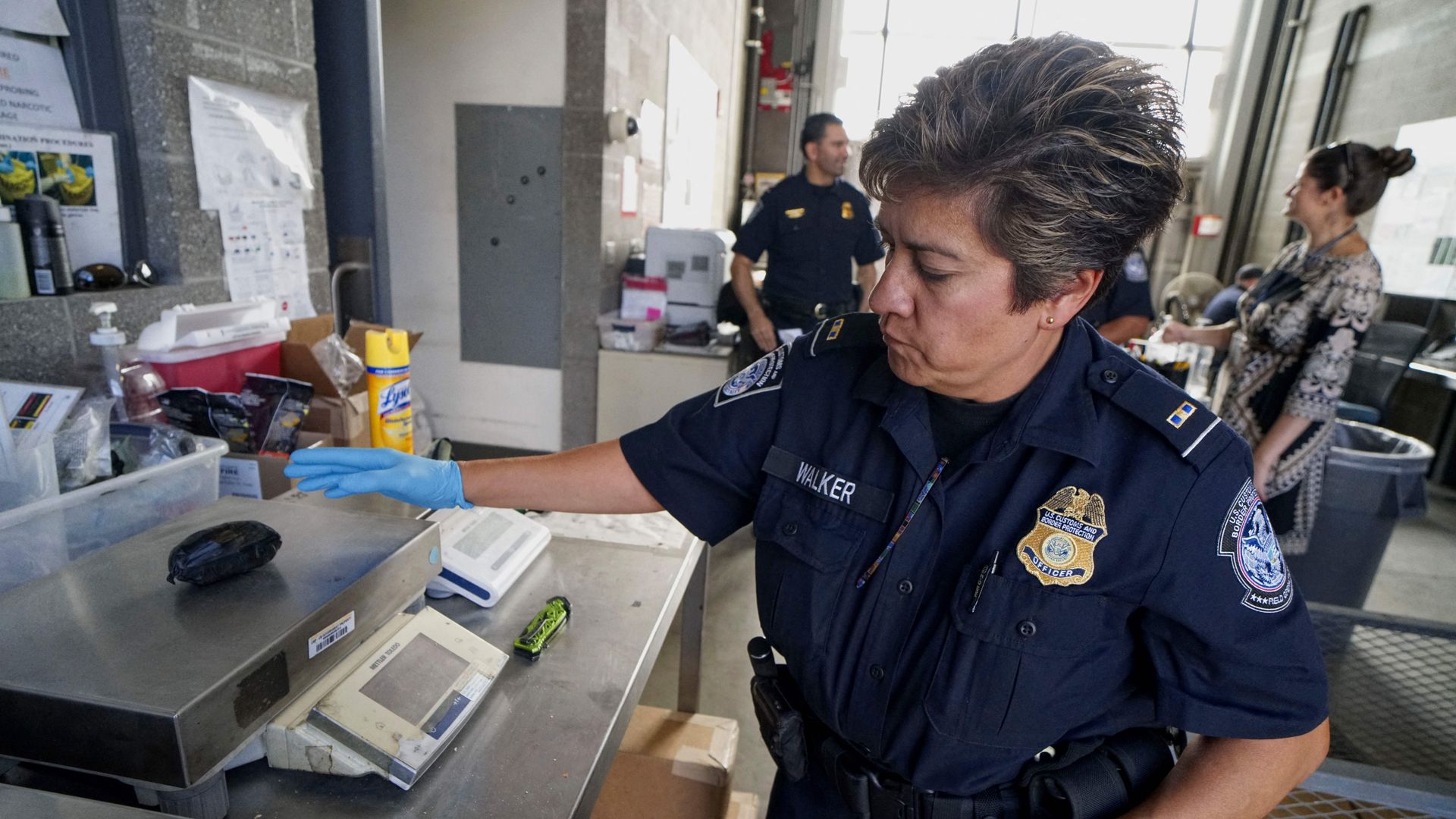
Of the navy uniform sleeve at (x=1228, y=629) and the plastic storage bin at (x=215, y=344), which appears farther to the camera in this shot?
the plastic storage bin at (x=215, y=344)

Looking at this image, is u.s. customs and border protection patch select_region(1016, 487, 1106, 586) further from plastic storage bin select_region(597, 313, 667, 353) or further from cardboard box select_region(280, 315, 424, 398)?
plastic storage bin select_region(597, 313, 667, 353)

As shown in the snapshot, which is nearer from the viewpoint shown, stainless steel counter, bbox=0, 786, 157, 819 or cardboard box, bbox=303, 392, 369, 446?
stainless steel counter, bbox=0, 786, 157, 819

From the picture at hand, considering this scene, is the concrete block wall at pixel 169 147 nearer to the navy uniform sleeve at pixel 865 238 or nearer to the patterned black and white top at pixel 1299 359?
the navy uniform sleeve at pixel 865 238

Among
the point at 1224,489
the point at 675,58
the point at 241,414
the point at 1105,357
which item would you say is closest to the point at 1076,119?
the point at 1105,357

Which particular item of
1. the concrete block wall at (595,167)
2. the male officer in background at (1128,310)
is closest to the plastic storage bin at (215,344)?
the concrete block wall at (595,167)

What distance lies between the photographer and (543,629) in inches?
42.3

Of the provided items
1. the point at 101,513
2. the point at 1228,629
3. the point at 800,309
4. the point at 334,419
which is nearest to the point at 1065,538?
the point at 1228,629

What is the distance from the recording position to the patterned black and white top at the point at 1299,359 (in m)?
2.09

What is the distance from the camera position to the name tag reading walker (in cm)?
90

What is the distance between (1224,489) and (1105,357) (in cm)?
20

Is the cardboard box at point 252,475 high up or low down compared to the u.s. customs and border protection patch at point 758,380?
down

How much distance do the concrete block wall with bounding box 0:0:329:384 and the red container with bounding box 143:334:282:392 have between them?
0.13m

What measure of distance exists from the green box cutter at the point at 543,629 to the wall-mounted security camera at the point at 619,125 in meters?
2.60

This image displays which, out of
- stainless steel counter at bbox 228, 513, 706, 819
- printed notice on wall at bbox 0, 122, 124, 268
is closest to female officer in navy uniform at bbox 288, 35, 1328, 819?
stainless steel counter at bbox 228, 513, 706, 819
